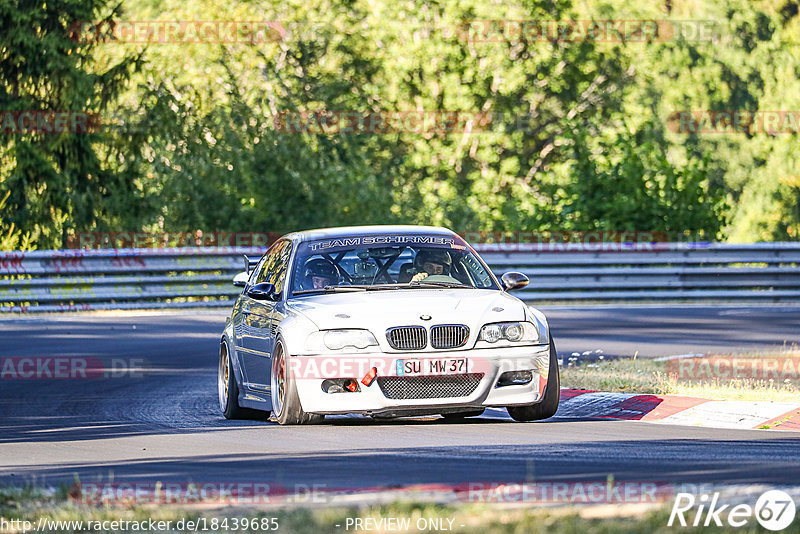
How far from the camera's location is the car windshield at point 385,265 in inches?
473

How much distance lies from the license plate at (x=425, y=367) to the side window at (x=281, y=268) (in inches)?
66.9

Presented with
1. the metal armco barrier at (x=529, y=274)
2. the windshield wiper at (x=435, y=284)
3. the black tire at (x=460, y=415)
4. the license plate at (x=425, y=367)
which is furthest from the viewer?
the metal armco barrier at (x=529, y=274)

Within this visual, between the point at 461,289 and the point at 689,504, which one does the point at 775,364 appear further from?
the point at 689,504

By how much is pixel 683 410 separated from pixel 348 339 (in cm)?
279

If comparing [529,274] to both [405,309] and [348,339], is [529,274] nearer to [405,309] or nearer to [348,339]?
[405,309]

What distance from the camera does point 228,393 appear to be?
41.9 ft

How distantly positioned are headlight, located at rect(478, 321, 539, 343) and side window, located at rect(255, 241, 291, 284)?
8.05ft

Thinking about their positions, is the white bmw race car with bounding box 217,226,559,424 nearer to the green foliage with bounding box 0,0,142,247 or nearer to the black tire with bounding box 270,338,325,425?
the black tire with bounding box 270,338,325,425

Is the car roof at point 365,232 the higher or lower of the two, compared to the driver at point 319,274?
higher

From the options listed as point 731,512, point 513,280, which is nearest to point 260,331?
point 513,280

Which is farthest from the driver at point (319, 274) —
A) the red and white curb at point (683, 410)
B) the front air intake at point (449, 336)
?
the red and white curb at point (683, 410)

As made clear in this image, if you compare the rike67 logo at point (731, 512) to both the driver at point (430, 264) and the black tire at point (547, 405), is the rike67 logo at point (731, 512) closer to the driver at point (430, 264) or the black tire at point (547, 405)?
the black tire at point (547, 405)

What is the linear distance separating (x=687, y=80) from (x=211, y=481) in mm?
62981

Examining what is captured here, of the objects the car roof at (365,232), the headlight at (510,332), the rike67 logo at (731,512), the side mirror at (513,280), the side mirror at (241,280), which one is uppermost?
the car roof at (365,232)
